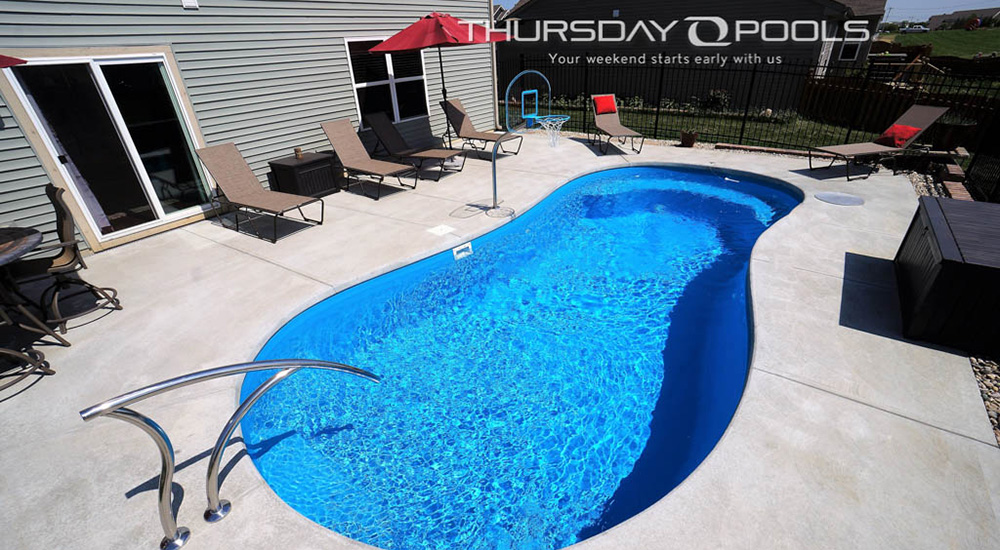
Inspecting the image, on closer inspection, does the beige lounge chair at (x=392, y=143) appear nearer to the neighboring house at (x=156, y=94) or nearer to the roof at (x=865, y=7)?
the neighboring house at (x=156, y=94)

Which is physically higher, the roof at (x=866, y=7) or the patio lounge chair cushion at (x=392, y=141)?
the roof at (x=866, y=7)

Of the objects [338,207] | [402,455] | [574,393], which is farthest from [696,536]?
[338,207]

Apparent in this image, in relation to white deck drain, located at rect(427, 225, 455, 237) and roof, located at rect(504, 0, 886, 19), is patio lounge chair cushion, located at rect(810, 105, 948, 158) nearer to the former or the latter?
white deck drain, located at rect(427, 225, 455, 237)

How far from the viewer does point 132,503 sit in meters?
2.61

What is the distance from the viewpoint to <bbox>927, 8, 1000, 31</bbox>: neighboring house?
52.1m

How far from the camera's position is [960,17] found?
59.8m

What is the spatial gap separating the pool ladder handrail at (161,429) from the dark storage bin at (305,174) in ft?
18.1

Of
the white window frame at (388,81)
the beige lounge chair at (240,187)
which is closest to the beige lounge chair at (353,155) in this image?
the white window frame at (388,81)

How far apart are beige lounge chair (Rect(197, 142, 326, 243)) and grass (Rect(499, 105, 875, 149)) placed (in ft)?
25.6

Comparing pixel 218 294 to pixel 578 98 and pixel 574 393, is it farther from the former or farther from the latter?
pixel 578 98

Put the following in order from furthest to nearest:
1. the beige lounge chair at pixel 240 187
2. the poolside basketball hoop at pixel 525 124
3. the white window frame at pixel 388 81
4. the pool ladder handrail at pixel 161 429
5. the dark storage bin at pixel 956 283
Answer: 1. the white window frame at pixel 388 81
2. the poolside basketball hoop at pixel 525 124
3. the beige lounge chair at pixel 240 187
4. the dark storage bin at pixel 956 283
5. the pool ladder handrail at pixel 161 429

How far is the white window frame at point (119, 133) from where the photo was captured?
5.06m

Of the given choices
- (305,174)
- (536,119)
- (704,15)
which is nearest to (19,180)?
(305,174)

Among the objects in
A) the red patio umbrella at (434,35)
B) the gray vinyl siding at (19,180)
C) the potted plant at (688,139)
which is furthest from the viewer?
the potted plant at (688,139)
